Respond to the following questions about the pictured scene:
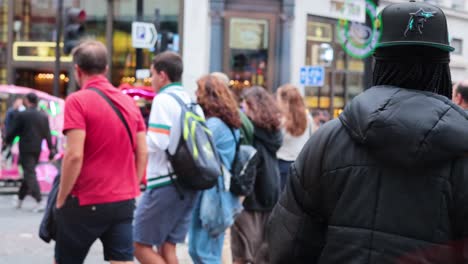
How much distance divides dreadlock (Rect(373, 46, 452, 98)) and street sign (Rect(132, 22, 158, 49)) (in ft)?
47.1

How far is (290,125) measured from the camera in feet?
24.9

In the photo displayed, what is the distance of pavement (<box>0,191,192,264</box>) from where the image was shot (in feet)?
27.2

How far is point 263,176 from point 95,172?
2.30 m

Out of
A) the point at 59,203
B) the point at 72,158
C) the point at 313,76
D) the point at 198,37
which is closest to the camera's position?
the point at 72,158

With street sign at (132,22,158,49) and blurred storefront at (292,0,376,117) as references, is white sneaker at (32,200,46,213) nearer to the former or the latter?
street sign at (132,22,158,49)

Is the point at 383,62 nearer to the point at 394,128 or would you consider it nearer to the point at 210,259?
the point at 394,128

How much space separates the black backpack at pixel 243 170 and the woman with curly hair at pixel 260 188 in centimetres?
37

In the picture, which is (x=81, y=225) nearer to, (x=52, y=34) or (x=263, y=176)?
(x=263, y=176)

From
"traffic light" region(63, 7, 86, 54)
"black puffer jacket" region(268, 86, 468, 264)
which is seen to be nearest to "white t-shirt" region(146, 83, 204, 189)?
"black puffer jacket" region(268, 86, 468, 264)

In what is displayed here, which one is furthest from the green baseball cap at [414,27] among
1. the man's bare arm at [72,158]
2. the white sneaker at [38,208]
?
the white sneaker at [38,208]

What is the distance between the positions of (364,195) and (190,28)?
24.5 metres

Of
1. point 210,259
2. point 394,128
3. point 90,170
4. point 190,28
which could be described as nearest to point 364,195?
point 394,128

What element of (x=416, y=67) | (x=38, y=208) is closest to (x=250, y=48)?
(x=38, y=208)

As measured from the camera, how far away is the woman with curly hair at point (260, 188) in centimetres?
681
